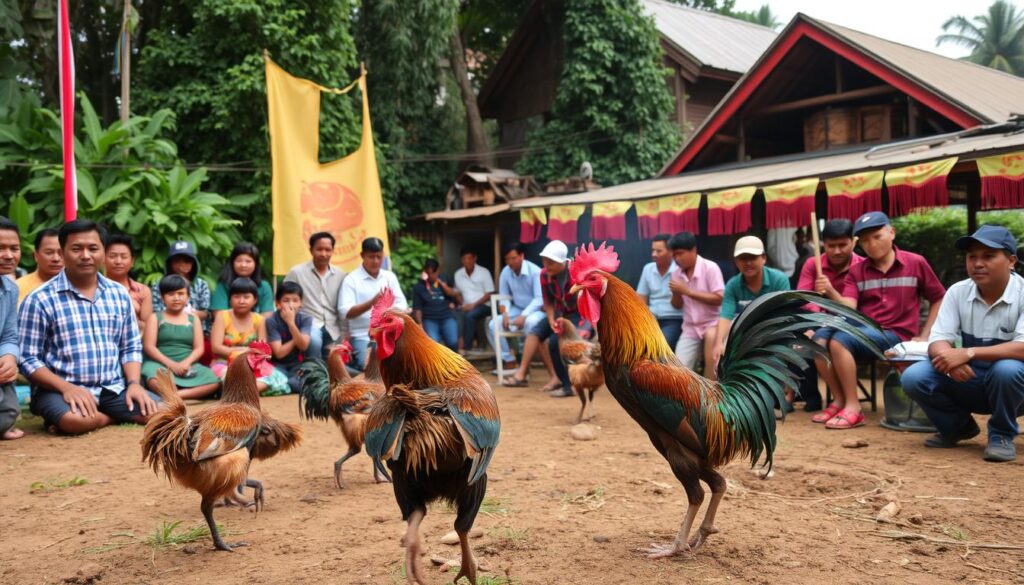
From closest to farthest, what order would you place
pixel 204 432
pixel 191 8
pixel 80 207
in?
pixel 204 432 < pixel 80 207 < pixel 191 8

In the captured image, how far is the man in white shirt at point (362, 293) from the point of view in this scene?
332 inches

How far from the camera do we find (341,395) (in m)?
5.04

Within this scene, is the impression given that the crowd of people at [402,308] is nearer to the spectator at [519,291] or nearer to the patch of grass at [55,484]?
the spectator at [519,291]

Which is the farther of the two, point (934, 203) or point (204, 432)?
point (934, 203)

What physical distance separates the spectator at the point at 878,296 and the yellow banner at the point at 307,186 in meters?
7.40

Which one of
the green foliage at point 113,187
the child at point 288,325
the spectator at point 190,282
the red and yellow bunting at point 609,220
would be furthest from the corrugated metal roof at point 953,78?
the green foliage at point 113,187

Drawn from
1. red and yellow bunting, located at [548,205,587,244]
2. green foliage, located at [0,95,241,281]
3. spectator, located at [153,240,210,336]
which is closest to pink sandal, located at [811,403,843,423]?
red and yellow bunting, located at [548,205,587,244]

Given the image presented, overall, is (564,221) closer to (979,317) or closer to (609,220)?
(609,220)

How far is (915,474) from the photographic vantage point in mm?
4832

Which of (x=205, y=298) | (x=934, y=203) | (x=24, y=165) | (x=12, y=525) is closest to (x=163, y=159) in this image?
(x=24, y=165)

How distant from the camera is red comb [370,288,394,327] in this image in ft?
10.8

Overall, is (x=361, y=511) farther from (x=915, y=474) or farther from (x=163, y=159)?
(x=163, y=159)

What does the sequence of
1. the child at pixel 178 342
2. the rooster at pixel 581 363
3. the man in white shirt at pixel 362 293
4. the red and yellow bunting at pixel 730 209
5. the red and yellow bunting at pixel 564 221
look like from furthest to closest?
the red and yellow bunting at pixel 564 221 → the red and yellow bunting at pixel 730 209 → the man in white shirt at pixel 362 293 → the child at pixel 178 342 → the rooster at pixel 581 363

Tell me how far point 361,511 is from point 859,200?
23.9ft
